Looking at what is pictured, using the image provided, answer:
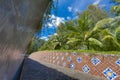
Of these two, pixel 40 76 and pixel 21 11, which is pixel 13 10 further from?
pixel 40 76

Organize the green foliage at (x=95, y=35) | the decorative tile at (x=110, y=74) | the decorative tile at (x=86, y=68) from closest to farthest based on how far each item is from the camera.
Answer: the decorative tile at (x=110, y=74) → the decorative tile at (x=86, y=68) → the green foliage at (x=95, y=35)

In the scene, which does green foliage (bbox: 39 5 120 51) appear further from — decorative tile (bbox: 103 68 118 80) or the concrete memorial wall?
decorative tile (bbox: 103 68 118 80)

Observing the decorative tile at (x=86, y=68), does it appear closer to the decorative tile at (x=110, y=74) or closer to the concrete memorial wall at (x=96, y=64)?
the concrete memorial wall at (x=96, y=64)

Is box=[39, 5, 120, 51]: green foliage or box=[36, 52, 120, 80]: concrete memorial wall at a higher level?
box=[39, 5, 120, 51]: green foliage

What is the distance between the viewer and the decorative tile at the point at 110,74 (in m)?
6.32

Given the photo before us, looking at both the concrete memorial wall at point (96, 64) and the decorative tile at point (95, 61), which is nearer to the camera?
the concrete memorial wall at point (96, 64)

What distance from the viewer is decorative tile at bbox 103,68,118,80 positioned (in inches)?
249

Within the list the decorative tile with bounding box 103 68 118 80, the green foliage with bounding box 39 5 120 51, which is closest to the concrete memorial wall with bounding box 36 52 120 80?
the decorative tile with bounding box 103 68 118 80

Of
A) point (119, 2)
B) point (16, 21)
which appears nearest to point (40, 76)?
point (16, 21)

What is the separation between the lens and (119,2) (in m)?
13.2

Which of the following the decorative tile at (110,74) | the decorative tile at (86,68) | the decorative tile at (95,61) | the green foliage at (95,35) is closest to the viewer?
the decorative tile at (110,74)

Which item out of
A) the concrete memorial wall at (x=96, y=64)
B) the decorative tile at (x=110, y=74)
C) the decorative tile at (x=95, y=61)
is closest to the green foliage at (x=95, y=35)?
the concrete memorial wall at (x=96, y=64)

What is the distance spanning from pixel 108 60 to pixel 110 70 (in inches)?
15.4

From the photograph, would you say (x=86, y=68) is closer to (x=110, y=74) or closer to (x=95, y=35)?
(x=110, y=74)
